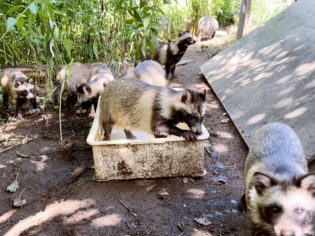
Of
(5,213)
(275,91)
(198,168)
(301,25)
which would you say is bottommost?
(5,213)

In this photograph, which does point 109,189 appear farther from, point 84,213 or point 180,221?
point 180,221

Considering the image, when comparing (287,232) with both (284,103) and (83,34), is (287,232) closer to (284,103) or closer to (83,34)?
(284,103)

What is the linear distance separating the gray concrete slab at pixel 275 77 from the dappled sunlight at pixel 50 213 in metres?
2.62

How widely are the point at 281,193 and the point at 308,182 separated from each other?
223 millimetres

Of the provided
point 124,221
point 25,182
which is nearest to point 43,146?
point 25,182

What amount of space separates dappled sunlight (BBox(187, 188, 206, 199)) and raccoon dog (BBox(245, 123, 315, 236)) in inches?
37.2

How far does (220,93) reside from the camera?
260 inches

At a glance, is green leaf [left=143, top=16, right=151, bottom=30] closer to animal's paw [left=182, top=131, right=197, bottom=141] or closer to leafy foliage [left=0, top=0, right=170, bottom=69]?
leafy foliage [left=0, top=0, right=170, bottom=69]

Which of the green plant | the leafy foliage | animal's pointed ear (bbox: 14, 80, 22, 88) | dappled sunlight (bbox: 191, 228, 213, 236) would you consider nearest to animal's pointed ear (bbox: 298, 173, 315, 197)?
dappled sunlight (bbox: 191, 228, 213, 236)

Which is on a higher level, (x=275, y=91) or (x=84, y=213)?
(x=275, y=91)

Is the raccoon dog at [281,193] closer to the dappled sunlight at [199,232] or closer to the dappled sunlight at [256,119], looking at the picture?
the dappled sunlight at [199,232]

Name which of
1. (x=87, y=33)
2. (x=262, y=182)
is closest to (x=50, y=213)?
(x=262, y=182)

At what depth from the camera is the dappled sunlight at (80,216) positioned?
3480 mm

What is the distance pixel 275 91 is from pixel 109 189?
308cm
